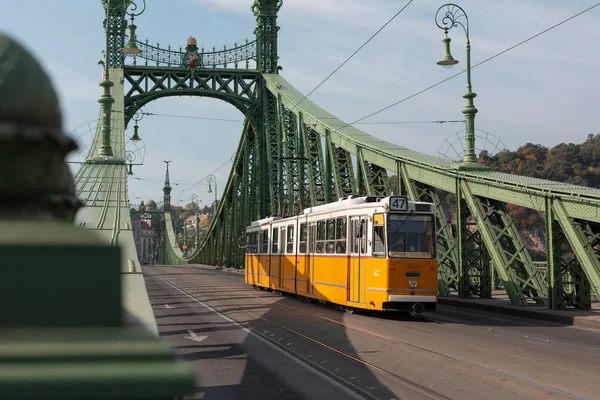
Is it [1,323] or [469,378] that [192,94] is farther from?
[1,323]

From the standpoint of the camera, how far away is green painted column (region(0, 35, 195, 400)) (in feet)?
5.33

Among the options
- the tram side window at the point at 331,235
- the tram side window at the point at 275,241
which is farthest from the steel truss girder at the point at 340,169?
the tram side window at the point at 331,235

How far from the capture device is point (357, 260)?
18703mm

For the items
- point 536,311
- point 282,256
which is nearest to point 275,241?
point 282,256

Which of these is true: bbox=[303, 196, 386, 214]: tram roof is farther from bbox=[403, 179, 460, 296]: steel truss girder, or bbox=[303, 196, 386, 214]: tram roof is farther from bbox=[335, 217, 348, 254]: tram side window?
bbox=[403, 179, 460, 296]: steel truss girder

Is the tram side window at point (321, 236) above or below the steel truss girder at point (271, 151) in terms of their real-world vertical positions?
below

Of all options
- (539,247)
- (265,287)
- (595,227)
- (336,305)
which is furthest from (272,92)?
(539,247)

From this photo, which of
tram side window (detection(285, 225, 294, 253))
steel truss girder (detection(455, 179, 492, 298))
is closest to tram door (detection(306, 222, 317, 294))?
tram side window (detection(285, 225, 294, 253))

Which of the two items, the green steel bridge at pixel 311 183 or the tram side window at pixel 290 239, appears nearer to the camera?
the green steel bridge at pixel 311 183

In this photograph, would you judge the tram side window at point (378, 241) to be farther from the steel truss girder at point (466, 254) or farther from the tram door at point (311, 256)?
the steel truss girder at point (466, 254)

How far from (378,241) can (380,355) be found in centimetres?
649

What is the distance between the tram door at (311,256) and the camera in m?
22.1

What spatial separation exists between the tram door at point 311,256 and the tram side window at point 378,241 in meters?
4.24

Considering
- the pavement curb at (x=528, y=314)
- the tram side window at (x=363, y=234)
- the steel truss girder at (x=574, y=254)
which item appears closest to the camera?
the pavement curb at (x=528, y=314)
